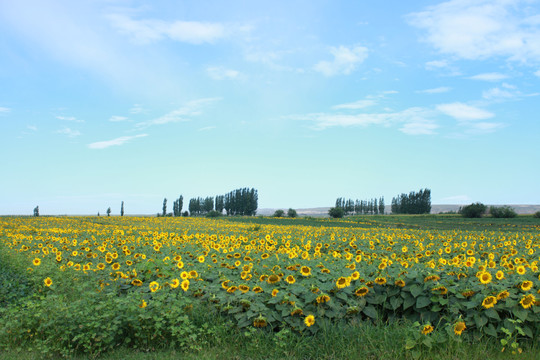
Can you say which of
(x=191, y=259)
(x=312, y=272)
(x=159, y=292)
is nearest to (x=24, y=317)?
(x=159, y=292)

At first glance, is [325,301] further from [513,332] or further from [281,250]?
[281,250]

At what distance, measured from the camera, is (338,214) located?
65.7 metres

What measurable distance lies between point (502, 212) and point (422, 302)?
6380 cm

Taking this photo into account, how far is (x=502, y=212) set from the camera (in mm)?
59531

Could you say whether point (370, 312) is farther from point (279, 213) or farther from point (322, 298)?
point (279, 213)

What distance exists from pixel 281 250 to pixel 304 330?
4.32 meters

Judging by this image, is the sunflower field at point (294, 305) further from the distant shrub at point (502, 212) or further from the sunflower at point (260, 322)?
the distant shrub at point (502, 212)

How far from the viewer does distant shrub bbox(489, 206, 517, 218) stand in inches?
2312

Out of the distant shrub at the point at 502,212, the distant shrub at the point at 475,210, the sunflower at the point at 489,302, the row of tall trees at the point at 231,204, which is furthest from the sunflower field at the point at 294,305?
the row of tall trees at the point at 231,204

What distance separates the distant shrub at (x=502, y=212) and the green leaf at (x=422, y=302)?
2479 inches

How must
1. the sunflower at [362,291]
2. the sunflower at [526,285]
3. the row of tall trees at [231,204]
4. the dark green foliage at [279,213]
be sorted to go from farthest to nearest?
the row of tall trees at [231,204], the dark green foliage at [279,213], the sunflower at [362,291], the sunflower at [526,285]

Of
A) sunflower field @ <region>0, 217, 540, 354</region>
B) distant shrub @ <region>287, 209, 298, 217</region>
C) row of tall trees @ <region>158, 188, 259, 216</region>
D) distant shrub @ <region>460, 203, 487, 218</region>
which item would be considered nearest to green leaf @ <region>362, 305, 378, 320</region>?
sunflower field @ <region>0, 217, 540, 354</region>

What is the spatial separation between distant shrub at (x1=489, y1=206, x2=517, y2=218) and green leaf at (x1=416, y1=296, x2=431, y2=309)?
63.0 m

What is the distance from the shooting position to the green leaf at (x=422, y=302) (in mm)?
5301
